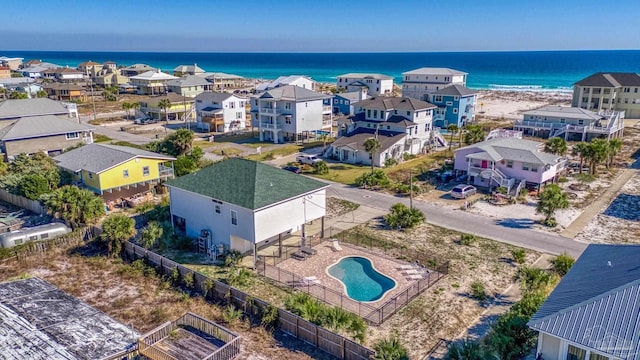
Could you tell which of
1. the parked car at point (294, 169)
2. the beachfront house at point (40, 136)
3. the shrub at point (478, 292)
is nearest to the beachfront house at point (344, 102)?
the parked car at point (294, 169)

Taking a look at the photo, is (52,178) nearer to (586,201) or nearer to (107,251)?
(107,251)

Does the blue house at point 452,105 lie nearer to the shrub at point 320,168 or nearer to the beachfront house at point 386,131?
the beachfront house at point 386,131

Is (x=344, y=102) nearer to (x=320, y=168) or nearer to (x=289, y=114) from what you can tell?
(x=289, y=114)

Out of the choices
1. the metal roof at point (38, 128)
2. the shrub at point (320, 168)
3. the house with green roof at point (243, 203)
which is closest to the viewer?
the house with green roof at point (243, 203)

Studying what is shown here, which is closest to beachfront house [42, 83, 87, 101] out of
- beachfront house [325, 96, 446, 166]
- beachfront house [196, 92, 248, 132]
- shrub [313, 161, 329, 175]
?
beachfront house [196, 92, 248, 132]

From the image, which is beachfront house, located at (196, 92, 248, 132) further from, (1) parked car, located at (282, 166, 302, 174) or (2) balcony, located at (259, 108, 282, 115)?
(1) parked car, located at (282, 166, 302, 174)

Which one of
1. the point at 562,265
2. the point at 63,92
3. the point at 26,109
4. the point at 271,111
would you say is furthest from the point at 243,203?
the point at 63,92
